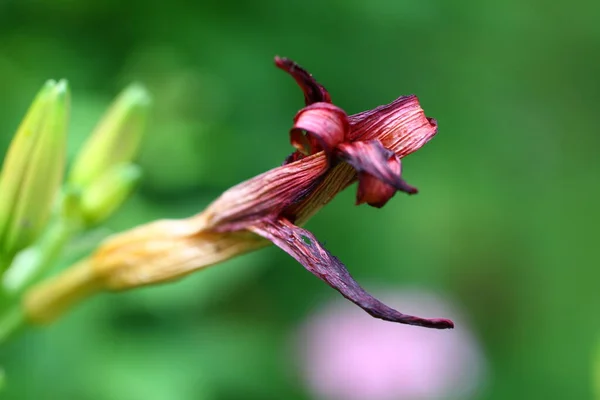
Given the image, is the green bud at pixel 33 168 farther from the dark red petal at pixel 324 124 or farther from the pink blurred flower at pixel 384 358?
the pink blurred flower at pixel 384 358

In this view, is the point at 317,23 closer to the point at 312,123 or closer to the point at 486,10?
the point at 486,10


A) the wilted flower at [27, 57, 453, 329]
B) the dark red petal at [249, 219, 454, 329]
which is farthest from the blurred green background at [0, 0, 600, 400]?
the dark red petal at [249, 219, 454, 329]

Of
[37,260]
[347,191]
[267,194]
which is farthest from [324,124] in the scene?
[347,191]

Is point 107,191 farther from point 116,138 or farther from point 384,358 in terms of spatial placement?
point 384,358

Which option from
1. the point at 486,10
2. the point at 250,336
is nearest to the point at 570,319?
the point at 486,10

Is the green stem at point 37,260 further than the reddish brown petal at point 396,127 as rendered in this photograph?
Yes

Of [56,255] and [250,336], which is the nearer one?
[56,255]

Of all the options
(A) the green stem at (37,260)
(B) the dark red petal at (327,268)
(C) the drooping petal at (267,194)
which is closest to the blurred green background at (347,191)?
(A) the green stem at (37,260)
